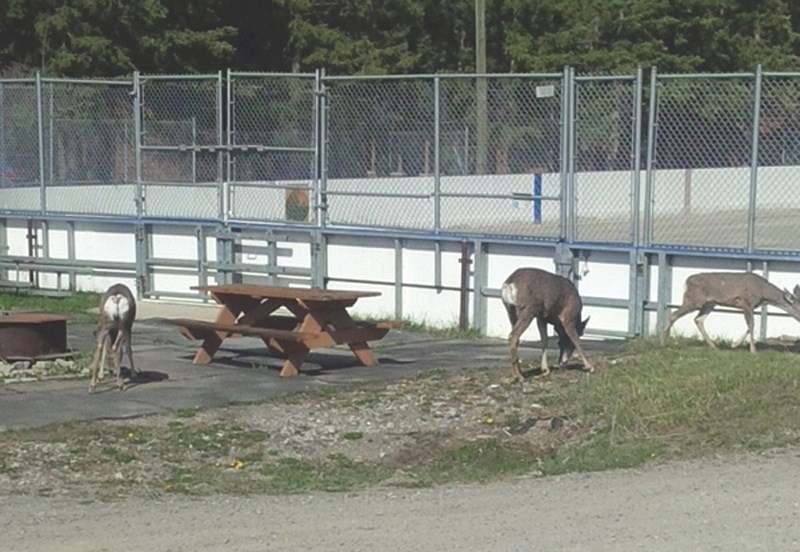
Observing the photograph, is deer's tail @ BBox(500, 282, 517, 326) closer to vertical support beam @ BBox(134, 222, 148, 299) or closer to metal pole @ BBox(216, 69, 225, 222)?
metal pole @ BBox(216, 69, 225, 222)

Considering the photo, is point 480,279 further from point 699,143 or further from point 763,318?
point 763,318

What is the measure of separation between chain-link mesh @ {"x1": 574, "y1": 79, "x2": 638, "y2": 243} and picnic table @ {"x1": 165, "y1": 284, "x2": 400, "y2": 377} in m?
3.46

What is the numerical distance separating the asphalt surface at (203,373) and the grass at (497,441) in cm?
59

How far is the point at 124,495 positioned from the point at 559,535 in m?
2.98

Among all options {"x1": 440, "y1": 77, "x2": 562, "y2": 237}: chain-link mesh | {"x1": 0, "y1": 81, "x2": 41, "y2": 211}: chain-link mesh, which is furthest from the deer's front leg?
{"x1": 0, "y1": 81, "x2": 41, "y2": 211}: chain-link mesh

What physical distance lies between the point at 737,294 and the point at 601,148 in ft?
11.0

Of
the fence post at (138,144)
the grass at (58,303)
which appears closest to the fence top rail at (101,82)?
the fence post at (138,144)

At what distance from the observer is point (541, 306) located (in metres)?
13.8

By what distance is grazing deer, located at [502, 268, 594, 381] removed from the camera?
45.2 ft

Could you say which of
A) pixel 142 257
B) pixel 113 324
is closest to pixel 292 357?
pixel 113 324

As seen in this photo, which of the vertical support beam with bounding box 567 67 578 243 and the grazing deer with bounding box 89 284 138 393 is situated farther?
the vertical support beam with bounding box 567 67 578 243

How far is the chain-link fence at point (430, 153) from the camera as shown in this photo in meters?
17.4

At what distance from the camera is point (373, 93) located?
19.6 meters

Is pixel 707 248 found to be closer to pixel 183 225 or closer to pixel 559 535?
pixel 183 225
